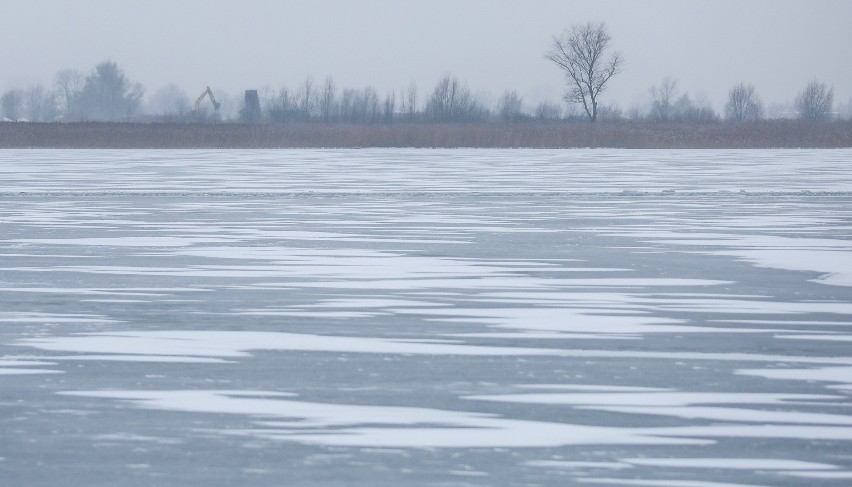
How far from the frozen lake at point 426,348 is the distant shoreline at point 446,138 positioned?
95.8ft

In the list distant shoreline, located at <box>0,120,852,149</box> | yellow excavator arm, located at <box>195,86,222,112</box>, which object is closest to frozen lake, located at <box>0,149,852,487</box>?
distant shoreline, located at <box>0,120,852,149</box>

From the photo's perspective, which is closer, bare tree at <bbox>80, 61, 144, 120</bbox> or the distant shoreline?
the distant shoreline

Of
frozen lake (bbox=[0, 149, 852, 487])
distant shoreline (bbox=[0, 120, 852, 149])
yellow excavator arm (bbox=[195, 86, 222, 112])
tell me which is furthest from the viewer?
yellow excavator arm (bbox=[195, 86, 222, 112])

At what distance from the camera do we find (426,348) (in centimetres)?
688

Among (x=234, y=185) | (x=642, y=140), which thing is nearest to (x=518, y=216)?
(x=234, y=185)

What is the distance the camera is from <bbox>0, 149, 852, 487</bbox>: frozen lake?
4707mm

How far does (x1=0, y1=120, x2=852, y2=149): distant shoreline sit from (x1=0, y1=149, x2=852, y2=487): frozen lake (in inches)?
1150

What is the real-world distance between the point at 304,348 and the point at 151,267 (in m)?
4.01

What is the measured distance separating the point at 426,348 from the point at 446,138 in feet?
129

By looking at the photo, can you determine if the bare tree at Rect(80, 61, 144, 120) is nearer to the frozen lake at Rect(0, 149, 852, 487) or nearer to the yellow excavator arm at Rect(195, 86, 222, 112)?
the yellow excavator arm at Rect(195, 86, 222, 112)

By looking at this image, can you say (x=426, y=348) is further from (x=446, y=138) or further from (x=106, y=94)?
(x=106, y=94)

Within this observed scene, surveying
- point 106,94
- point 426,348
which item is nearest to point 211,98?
point 106,94

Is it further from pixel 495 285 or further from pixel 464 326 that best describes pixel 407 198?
pixel 464 326

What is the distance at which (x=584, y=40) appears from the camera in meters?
94.1
